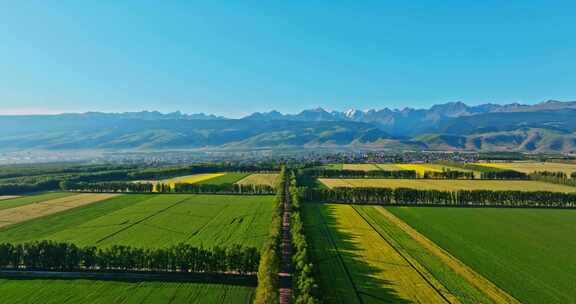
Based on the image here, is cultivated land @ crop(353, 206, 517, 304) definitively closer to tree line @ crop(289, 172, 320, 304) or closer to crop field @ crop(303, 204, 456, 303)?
crop field @ crop(303, 204, 456, 303)

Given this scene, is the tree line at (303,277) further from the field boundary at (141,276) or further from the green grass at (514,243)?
the green grass at (514,243)

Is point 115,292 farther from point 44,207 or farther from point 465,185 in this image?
point 465,185

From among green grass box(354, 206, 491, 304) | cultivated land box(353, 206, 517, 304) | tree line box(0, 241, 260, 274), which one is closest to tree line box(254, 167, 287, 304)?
tree line box(0, 241, 260, 274)

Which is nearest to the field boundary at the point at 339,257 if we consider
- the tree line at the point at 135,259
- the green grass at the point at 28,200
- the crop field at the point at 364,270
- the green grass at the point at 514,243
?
the crop field at the point at 364,270

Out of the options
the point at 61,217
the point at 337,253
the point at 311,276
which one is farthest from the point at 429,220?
the point at 61,217

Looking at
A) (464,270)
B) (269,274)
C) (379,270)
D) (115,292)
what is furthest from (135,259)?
(464,270)

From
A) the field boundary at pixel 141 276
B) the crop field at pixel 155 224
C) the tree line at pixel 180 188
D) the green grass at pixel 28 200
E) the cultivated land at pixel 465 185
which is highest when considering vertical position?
the cultivated land at pixel 465 185

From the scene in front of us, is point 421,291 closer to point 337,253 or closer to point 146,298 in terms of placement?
point 337,253
